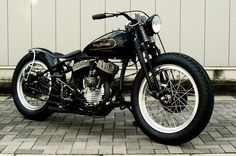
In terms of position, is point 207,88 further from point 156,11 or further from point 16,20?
point 16,20

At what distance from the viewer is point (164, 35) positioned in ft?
25.0

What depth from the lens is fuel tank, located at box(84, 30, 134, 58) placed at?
510 centimetres

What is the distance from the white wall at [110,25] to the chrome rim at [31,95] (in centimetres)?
164

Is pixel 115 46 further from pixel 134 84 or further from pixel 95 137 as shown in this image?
pixel 95 137

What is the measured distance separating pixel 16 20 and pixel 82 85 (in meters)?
2.65

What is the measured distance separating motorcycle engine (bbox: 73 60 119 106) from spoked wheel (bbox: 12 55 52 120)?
0.55 meters

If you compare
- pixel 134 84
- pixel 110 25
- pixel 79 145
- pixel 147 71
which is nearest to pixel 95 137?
pixel 79 145

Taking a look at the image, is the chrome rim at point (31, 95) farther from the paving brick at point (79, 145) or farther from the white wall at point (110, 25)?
the white wall at point (110, 25)

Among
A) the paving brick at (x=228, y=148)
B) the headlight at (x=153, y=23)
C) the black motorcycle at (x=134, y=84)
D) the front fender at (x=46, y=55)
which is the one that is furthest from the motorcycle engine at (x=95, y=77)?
the paving brick at (x=228, y=148)

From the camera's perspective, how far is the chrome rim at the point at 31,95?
587cm

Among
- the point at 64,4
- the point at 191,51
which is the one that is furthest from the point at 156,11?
the point at 64,4

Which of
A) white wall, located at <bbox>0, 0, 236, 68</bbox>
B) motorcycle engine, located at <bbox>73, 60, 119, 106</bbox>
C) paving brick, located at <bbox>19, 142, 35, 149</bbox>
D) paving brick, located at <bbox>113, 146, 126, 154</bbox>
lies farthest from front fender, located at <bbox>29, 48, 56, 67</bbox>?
white wall, located at <bbox>0, 0, 236, 68</bbox>

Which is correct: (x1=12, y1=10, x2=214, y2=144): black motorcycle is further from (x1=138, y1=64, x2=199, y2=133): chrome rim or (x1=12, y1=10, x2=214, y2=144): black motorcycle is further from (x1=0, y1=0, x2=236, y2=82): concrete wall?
(x1=0, y1=0, x2=236, y2=82): concrete wall

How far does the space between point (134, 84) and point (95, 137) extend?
68 cm
